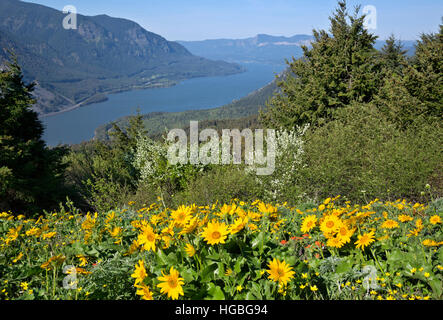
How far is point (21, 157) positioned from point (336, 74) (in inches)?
629

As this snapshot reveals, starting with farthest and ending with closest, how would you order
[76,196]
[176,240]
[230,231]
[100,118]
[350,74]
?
1. [100,118]
2. [350,74]
3. [76,196]
4. [176,240]
5. [230,231]

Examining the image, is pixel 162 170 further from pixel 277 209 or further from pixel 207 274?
pixel 207 274

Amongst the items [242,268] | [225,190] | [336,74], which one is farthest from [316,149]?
[336,74]

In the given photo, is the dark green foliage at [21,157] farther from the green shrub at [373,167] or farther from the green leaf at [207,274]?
the green leaf at [207,274]

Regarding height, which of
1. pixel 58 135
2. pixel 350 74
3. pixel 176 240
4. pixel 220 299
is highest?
pixel 350 74

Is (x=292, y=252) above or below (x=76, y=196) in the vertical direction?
above

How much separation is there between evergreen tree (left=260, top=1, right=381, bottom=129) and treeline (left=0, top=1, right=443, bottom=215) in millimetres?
64

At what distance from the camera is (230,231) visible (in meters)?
2.02

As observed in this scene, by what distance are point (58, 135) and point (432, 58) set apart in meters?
172

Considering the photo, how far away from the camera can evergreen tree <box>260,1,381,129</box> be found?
16.6 meters

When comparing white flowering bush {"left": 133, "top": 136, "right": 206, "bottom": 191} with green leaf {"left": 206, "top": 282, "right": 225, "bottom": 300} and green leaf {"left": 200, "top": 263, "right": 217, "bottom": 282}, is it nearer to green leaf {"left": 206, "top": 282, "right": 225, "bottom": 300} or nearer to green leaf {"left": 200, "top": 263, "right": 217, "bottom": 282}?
green leaf {"left": 200, "top": 263, "right": 217, "bottom": 282}

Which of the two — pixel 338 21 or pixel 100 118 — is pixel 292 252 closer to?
pixel 338 21
